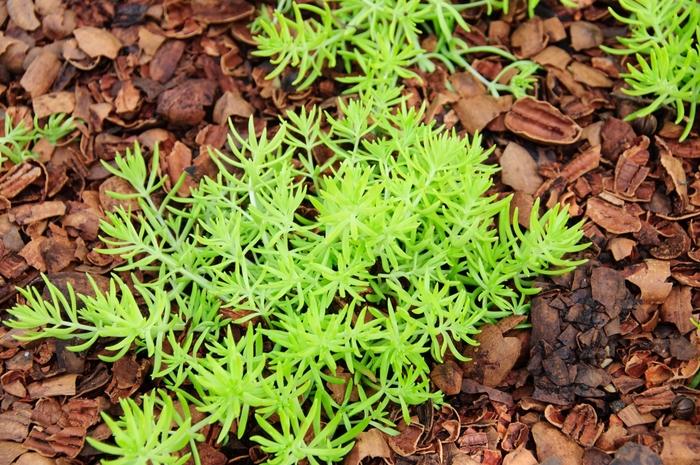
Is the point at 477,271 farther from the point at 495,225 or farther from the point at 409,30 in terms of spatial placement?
the point at 409,30

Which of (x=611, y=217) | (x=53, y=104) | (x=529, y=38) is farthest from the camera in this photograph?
(x=529, y=38)

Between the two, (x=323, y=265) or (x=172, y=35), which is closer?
(x=323, y=265)

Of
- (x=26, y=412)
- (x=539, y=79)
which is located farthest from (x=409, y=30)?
(x=26, y=412)

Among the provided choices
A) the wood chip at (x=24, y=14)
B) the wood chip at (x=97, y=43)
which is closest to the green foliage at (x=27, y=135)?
the wood chip at (x=97, y=43)

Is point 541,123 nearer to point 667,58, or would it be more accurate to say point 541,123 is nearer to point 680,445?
point 667,58

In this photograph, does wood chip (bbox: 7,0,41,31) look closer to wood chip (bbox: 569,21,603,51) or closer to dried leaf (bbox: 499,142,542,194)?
dried leaf (bbox: 499,142,542,194)

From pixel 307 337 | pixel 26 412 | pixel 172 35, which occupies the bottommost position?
pixel 26 412

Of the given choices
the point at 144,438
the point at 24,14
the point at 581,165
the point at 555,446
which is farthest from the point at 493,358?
the point at 24,14
